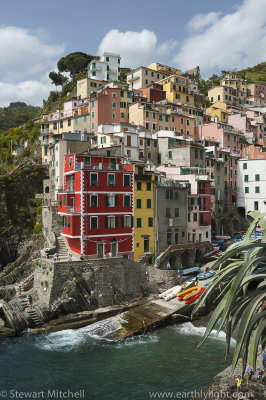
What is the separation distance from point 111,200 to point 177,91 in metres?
55.4

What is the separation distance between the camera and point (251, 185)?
208ft

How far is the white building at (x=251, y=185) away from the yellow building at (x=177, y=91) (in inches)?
1072

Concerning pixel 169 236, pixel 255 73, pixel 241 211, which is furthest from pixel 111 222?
pixel 255 73

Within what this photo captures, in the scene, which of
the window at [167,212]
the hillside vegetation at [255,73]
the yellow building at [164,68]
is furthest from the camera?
the hillside vegetation at [255,73]

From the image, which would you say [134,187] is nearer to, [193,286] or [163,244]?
[163,244]

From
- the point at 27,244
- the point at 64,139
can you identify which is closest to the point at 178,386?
the point at 27,244

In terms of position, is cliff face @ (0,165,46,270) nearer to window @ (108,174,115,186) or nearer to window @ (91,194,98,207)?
window @ (91,194,98,207)

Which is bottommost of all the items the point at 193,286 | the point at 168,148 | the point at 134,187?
the point at 193,286

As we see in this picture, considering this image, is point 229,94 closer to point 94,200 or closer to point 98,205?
point 98,205

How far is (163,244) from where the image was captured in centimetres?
4294

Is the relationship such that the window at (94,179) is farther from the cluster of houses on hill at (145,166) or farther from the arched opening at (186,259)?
the arched opening at (186,259)

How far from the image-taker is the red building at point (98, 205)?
37094 mm

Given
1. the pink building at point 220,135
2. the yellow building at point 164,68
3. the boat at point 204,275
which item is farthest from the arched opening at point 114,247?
the yellow building at point 164,68

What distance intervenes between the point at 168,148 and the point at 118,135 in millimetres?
9419
